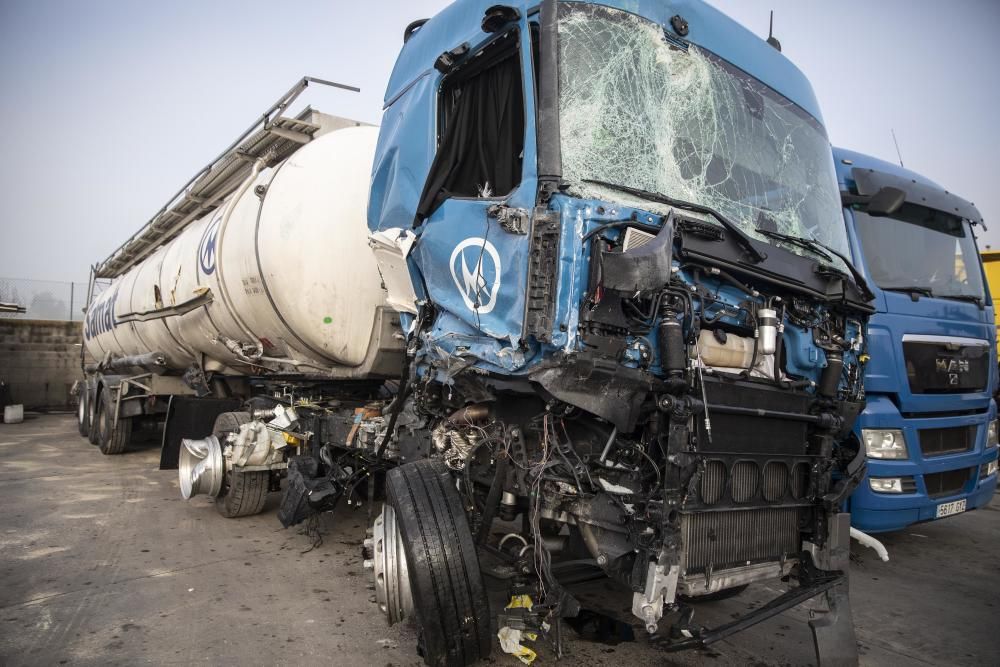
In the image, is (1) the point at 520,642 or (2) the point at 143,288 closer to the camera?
(1) the point at 520,642

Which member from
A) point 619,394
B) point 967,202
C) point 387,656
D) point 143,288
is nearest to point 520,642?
point 387,656

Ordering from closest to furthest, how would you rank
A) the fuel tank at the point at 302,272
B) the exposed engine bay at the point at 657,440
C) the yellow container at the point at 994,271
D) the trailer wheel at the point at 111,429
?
the exposed engine bay at the point at 657,440 < the fuel tank at the point at 302,272 < the yellow container at the point at 994,271 < the trailer wheel at the point at 111,429

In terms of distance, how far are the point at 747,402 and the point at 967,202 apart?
4672 millimetres

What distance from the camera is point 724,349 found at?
8.96 feet

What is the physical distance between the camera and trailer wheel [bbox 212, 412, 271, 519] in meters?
5.59

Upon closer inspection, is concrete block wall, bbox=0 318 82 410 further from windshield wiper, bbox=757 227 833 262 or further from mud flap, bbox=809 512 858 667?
mud flap, bbox=809 512 858 667

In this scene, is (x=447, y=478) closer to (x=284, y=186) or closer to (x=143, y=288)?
(x=284, y=186)

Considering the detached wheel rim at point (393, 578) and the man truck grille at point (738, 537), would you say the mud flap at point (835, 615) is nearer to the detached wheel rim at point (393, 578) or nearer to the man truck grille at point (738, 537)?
the man truck grille at point (738, 537)

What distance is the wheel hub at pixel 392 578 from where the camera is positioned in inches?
116

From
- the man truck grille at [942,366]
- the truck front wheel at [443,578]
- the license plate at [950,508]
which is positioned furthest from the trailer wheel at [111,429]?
the license plate at [950,508]

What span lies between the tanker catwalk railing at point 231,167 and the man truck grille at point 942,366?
5.30 metres

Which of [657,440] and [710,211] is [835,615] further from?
[710,211]

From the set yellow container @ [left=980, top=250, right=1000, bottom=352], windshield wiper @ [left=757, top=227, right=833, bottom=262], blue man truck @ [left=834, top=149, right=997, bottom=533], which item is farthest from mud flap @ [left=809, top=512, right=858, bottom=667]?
yellow container @ [left=980, top=250, right=1000, bottom=352]

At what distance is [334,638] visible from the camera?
328 cm
